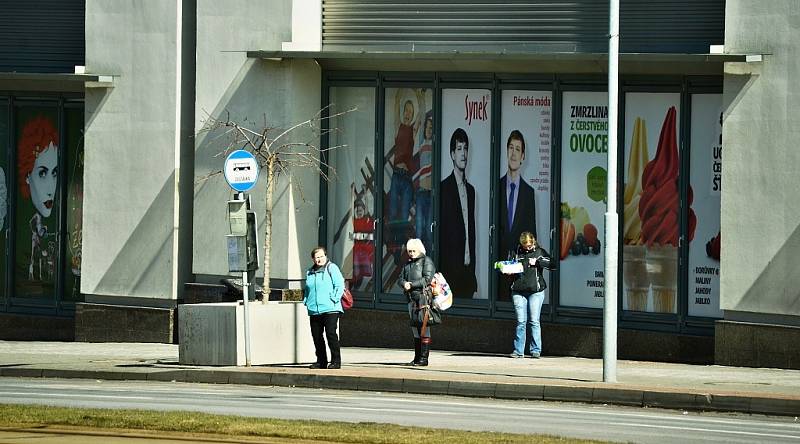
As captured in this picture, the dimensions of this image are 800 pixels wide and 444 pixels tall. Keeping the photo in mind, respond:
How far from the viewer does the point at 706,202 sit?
72.9 ft

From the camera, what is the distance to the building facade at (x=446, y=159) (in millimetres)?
21172

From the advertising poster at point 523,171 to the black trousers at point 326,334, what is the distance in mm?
3707

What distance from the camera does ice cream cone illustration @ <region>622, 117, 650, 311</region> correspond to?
2278cm

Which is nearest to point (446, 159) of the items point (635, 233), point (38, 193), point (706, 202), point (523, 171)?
point (523, 171)

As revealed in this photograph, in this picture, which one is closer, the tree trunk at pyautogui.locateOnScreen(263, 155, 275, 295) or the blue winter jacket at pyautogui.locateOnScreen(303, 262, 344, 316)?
the blue winter jacket at pyautogui.locateOnScreen(303, 262, 344, 316)

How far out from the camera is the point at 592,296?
23.3 meters

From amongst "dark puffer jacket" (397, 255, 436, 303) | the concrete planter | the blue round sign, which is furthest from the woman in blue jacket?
the blue round sign

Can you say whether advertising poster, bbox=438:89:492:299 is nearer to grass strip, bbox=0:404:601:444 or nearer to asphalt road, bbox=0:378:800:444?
asphalt road, bbox=0:378:800:444

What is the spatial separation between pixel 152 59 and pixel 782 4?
32.6 feet

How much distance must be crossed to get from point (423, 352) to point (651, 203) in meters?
3.97

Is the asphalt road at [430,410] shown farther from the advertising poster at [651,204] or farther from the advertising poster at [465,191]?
the advertising poster at [465,191]

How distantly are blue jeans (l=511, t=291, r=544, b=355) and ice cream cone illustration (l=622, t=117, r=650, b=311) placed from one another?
1.26 meters

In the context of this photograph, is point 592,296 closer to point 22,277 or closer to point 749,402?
point 749,402

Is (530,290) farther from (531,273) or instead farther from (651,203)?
(651,203)
